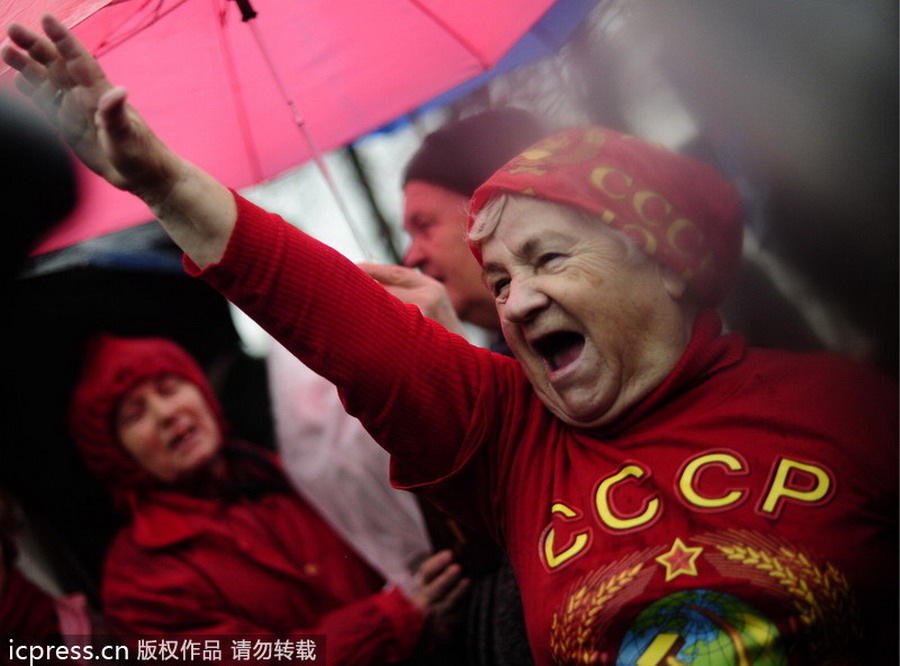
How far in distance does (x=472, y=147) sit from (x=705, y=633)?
2.63 feet

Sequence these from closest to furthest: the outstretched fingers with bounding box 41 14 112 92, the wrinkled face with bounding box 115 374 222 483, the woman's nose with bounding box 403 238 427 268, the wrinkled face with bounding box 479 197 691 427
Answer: the outstretched fingers with bounding box 41 14 112 92
the wrinkled face with bounding box 479 197 691 427
the woman's nose with bounding box 403 238 427 268
the wrinkled face with bounding box 115 374 222 483

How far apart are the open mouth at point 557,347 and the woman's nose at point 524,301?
0.14 ft

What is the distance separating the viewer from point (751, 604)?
109 cm

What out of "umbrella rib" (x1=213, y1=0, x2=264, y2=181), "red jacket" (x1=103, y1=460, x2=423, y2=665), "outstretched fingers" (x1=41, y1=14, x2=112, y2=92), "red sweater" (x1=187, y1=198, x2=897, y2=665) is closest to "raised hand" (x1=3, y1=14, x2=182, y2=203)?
"outstretched fingers" (x1=41, y1=14, x2=112, y2=92)

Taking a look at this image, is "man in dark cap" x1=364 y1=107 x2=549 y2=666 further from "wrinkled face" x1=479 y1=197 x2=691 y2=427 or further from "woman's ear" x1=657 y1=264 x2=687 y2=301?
"woman's ear" x1=657 y1=264 x2=687 y2=301

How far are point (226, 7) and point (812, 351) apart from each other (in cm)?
106

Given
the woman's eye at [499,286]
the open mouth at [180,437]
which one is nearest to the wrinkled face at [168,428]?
the open mouth at [180,437]

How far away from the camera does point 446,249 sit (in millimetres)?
1476

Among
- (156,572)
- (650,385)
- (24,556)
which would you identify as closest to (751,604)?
(650,385)

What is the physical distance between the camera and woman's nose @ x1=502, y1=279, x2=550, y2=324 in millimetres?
1186

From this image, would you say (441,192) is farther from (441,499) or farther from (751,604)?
(751,604)

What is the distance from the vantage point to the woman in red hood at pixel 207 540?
1.55 meters

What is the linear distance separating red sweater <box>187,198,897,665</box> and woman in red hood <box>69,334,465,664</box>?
1.37ft

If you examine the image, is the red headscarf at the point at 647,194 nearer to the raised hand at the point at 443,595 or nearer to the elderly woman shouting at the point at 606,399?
the elderly woman shouting at the point at 606,399
